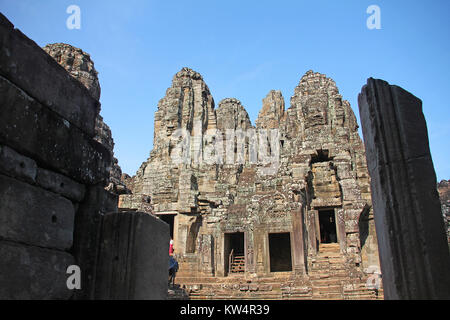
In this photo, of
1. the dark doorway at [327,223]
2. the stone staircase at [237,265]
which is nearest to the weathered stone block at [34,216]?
the stone staircase at [237,265]

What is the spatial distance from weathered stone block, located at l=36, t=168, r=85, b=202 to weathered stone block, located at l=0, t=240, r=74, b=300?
1.86ft

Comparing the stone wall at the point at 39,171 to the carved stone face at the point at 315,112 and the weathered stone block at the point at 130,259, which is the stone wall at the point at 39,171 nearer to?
the weathered stone block at the point at 130,259

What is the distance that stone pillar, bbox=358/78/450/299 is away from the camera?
127 inches

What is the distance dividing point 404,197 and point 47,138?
10.8 feet

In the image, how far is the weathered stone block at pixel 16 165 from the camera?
9.98 feet

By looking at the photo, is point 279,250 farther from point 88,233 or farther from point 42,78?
point 42,78

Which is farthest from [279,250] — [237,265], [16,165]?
[16,165]

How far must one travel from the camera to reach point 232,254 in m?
20.8

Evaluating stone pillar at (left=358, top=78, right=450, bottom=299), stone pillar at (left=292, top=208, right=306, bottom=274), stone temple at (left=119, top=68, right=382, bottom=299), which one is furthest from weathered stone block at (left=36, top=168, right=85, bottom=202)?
stone pillar at (left=292, top=208, right=306, bottom=274)

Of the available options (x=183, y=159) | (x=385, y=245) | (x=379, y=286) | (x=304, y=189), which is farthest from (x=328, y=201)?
(x=385, y=245)

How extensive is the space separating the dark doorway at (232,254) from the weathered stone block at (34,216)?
17.0 meters

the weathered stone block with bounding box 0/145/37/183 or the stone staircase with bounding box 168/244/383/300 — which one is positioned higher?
the weathered stone block with bounding box 0/145/37/183

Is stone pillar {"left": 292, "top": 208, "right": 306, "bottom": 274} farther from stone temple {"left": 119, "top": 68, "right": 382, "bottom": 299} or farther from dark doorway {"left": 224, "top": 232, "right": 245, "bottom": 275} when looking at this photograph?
dark doorway {"left": 224, "top": 232, "right": 245, "bottom": 275}
